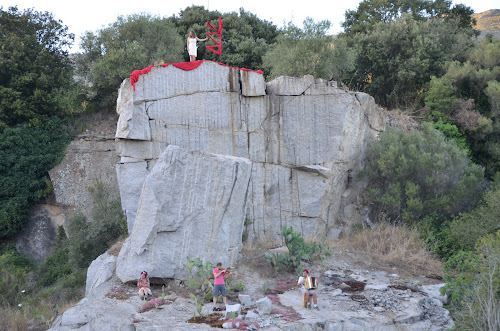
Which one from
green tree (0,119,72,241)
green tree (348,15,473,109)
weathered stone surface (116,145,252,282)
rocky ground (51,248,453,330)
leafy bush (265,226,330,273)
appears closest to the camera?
rocky ground (51,248,453,330)

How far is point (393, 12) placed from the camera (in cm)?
2261

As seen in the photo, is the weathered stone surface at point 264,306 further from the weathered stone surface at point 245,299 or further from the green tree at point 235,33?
the green tree at point 235,33

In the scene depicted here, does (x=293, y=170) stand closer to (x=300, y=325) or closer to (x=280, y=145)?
(x=280, y=145)

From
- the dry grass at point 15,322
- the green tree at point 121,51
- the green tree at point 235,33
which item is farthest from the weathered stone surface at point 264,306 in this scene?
the green tree at point 235,33

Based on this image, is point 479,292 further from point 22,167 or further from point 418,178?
point 22,167

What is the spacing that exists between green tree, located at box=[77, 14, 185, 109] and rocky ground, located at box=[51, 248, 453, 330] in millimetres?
10184

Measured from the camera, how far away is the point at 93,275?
10766 mm

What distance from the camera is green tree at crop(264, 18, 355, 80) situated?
645 inches

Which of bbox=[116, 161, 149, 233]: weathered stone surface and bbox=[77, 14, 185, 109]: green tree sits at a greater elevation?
bbox=[77, 14, 185, 109]: green tree

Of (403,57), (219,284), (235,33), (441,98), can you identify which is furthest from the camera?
(235,33)

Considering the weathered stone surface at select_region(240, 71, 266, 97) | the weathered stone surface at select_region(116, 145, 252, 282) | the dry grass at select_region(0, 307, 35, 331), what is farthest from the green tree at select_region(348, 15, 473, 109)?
the dry grass at select_region(0, 307, 35, 331)

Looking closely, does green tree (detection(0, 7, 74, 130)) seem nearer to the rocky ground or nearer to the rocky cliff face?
the rocky cliff face

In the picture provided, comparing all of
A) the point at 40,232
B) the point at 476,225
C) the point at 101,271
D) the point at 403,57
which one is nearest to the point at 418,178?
the point at 476,225

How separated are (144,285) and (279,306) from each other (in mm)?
2325
